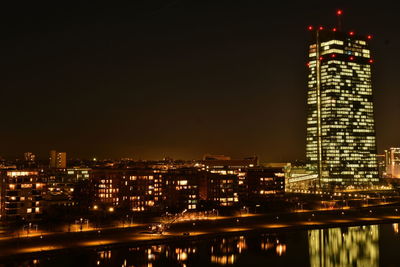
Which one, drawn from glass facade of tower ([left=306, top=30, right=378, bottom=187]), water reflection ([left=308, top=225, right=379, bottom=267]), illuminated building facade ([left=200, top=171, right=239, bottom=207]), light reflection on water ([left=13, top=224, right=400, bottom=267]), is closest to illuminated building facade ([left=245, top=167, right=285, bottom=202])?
illuminated building facade ([left=200, top=171, right=239, bottom=207])

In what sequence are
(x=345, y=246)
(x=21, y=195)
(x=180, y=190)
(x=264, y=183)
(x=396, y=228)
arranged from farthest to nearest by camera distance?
(x=264, y=183) < (x=180, y=190) < (x=396, y=228) < (x=21, y=195) < (x=345, y=246)

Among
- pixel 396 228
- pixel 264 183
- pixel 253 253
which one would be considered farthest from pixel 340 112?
pixel 253 253

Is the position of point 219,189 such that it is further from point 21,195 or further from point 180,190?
point 21,195

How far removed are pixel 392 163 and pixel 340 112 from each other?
199ft

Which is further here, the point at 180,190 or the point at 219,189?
the point at 219,189

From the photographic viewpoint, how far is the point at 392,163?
158 meters

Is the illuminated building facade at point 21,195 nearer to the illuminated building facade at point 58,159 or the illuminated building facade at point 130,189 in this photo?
the illuminated building facade at point 130,189

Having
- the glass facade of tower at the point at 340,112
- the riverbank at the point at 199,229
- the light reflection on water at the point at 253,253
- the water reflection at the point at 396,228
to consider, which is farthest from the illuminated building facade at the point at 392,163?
the light reflection on water at the point at 253,253

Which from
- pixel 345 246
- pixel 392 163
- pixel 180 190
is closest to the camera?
pixel 345 246

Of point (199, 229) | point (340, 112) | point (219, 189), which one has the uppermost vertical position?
point (340, 112)

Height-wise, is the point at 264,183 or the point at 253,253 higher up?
the point at 264,183

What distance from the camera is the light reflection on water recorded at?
3812 centimetres

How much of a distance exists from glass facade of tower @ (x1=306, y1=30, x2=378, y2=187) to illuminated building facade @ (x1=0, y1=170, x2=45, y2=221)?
2574 inches

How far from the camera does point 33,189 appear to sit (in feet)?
167
